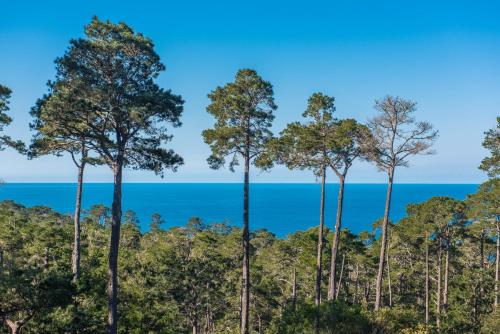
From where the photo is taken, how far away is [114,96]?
41.3 feet

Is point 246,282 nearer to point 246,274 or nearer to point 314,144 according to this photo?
point 246,274

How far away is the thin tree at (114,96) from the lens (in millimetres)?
12484

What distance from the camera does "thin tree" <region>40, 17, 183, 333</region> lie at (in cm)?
1248

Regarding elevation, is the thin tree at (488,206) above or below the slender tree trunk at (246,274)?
above

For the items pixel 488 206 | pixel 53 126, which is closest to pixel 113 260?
pixel 53 126

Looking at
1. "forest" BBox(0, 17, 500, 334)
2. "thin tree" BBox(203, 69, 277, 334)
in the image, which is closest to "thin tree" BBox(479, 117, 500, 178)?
"forest" BBox(0, 17, 500, 334)

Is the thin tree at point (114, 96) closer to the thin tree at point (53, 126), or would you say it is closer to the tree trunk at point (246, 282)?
the thin tree at point (53, 126)

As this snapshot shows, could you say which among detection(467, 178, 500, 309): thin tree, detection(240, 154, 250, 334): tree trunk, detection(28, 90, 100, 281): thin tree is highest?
detection(28, 90, 100, 281): thin tree

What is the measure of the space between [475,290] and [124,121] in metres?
28.2

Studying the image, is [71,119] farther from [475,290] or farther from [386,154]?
[475,290]

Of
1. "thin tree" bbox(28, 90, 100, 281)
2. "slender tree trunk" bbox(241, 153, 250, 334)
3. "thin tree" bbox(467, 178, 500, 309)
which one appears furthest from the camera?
"thin tree" bbox(467, 178, 500, 309)

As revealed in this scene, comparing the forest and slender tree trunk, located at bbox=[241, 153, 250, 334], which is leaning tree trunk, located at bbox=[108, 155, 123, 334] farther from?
slender tree trunk, located at bbox=[241, 153, 250, 334]

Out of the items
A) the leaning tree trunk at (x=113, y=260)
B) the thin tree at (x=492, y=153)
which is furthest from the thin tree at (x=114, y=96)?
the thin tree at (x=492, y=153)

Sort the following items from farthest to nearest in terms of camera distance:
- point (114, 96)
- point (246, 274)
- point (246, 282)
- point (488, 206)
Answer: point (488, 206), point (246, 274), point (246, 282), point (114, 96)
